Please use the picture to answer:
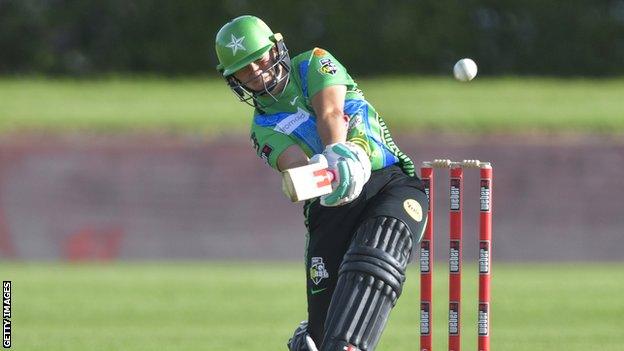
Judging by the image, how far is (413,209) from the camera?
656cm

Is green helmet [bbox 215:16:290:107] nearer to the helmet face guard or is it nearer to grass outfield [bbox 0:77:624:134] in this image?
the helmet face guard

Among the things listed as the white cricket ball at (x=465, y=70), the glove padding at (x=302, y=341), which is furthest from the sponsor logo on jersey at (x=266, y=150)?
the white cricket ball at (x=465, y=70)

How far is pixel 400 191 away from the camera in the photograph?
21.7 feet

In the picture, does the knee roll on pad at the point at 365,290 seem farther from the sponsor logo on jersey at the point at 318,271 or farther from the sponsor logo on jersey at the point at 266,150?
the sponsor logo on jersey at the point at 266,150

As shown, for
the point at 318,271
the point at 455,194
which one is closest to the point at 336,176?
the point at 318,271

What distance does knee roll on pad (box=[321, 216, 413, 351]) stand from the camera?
619 centimetres

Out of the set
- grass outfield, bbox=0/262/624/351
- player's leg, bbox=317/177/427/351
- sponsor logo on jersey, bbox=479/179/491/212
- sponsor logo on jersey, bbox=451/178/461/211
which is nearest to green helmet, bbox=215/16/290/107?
player's leg, bbox=317/177/427/351

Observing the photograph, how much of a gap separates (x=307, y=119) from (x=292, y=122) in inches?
3.0

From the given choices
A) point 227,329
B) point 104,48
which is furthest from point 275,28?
point 227,329

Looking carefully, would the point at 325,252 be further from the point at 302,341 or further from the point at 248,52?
the point at 248,52

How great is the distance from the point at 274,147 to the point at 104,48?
18.9 m

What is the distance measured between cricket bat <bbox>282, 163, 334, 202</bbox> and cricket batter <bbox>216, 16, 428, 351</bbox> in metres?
0.09

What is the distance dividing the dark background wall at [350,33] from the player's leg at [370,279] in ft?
57.2

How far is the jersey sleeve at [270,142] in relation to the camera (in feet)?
21.7
